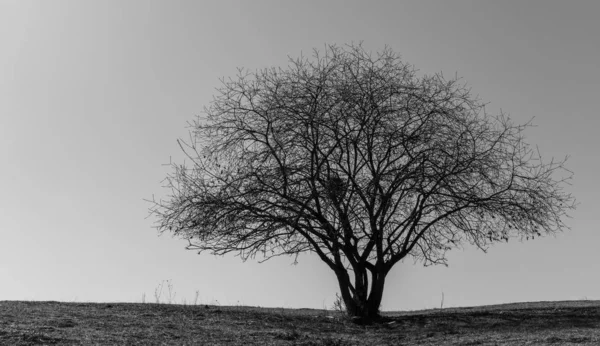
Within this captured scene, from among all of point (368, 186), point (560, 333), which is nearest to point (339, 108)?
point (368, 186)

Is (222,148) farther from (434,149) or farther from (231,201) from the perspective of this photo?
(434,149)

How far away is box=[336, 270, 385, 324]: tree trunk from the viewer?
54.5 feet

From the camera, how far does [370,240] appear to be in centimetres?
1670

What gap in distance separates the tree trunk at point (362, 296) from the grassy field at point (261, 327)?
462 mm

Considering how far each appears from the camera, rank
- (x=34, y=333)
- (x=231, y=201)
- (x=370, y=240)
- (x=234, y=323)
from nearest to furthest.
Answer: (x=34, y=333) → (x=234, y=323) → (x=231, y=201) → (x=370, y=240)

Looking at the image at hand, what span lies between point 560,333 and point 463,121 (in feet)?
19.2

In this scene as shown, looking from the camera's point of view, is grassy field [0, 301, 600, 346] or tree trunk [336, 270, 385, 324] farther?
tree trunk [336, 270, 385, 324]

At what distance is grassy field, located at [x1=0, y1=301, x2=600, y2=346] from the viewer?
11.9 m

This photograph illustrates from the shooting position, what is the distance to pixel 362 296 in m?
16.7

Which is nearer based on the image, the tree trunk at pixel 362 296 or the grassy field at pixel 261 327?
the grassy field at pixel 261 327

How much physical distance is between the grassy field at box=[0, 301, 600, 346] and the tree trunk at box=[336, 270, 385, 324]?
46cm

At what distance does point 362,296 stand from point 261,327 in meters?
3.38

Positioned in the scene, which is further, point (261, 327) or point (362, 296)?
point (362, 296)

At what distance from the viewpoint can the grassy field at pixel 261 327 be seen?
11898 mm
